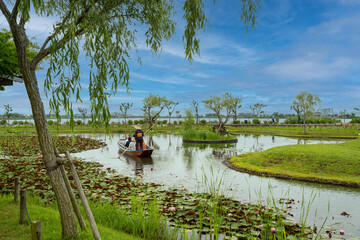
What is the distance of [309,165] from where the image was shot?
10781 millimetres

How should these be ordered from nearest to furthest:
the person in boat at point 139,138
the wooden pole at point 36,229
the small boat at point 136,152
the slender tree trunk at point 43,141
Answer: the wooden pole at point 36,229 < the slender tree trunk at point 43,141 < the small boat at point 136,152 < the person in boat at point 139,138

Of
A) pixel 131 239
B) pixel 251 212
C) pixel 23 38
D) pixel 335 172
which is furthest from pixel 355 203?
pixel 23 38

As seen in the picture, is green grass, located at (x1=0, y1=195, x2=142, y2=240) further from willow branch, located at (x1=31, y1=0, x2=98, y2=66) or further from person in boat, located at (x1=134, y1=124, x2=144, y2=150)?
person in boat, located at (x1=134, y1=124, x2=144, y2=150)

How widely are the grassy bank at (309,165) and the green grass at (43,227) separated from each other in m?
7.80

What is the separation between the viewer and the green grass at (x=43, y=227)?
12.4 ft

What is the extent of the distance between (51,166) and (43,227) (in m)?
1.30

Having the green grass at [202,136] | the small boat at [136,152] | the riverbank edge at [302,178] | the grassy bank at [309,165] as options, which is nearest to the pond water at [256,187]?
the riverbank edge at [302,178]

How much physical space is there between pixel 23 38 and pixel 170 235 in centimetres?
400

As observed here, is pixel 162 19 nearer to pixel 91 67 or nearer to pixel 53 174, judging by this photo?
pixel 91 67

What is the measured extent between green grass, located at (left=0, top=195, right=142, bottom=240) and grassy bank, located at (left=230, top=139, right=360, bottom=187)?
780cm

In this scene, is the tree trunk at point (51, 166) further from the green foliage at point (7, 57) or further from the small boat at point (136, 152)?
the small boat at point (136, 152)

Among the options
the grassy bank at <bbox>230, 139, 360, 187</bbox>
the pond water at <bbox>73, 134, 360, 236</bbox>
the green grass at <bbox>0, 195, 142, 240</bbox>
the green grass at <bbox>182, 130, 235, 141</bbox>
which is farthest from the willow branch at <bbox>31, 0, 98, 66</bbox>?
the green grass at <bbox>182, 130, 235, 141</bbox>

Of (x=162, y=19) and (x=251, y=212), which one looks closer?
(x=162, y=19)

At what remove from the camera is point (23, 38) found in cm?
355
